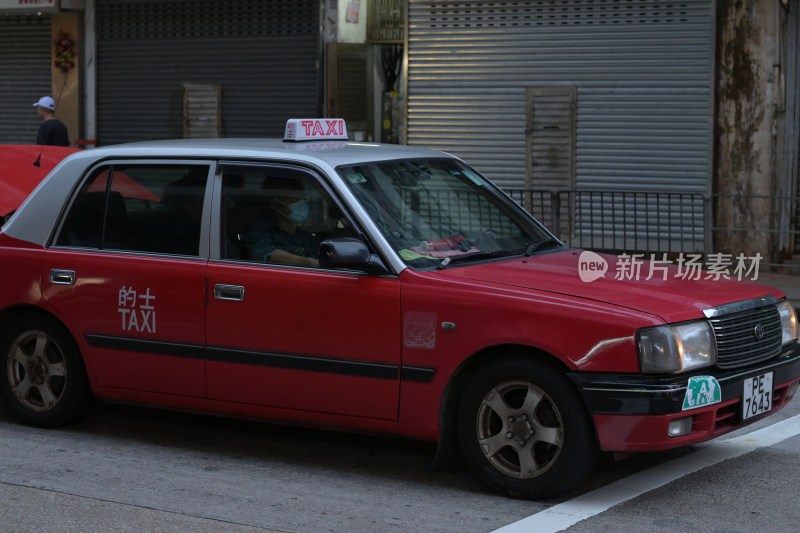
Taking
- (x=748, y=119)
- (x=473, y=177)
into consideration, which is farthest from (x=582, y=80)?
(x=473, y=177)

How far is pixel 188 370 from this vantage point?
6641 millimetres

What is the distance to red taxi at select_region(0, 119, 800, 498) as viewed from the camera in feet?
18.5

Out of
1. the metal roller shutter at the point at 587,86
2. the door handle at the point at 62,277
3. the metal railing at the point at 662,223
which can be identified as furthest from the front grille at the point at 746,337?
the metal roller shutter at the point at 587,86

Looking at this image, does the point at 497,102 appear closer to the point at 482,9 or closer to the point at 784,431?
the point at 482,9

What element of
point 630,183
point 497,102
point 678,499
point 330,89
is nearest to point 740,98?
point 630,183

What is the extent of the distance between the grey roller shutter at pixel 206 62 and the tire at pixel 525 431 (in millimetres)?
11501

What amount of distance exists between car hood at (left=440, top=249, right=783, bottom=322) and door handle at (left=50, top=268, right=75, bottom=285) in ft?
7.09

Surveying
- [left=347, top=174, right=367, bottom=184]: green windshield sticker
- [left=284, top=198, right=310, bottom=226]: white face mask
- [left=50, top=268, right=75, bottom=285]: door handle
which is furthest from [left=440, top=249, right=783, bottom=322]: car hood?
[left=50, top=268, right=75, bottom=285]: door handle

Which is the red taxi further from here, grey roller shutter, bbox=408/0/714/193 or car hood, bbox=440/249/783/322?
grey roller shutter, bbox=408/0/714/193

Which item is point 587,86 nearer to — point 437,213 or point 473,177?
point 473,177

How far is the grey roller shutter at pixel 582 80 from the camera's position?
47.9 feet

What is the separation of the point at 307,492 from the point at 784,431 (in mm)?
2850

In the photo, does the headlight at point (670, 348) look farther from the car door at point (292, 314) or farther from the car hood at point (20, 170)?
the car hood at point (20, 170)

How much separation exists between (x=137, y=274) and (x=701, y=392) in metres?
2.97
